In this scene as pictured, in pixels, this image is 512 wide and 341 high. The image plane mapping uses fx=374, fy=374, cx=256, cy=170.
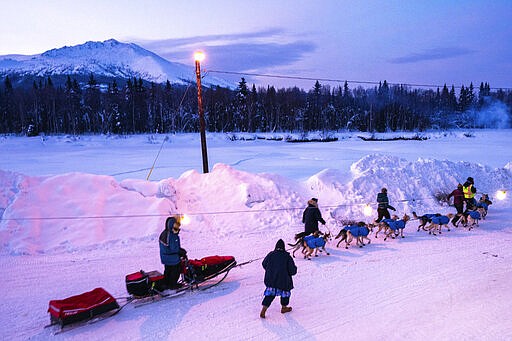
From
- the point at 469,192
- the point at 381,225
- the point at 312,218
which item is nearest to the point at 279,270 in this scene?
the point at 312,218

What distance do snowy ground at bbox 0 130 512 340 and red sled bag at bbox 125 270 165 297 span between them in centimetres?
31

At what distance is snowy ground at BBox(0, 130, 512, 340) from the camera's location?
19.9ft

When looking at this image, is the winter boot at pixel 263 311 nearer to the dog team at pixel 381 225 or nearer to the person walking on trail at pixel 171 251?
the person walking on trail at pixel 171 251

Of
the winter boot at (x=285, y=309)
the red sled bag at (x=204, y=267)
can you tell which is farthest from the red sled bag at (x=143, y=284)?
the winter boot at (x=285, y=309)

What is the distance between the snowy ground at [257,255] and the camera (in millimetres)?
6062

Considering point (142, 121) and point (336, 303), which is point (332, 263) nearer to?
point (336, 303)

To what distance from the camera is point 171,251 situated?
6996 millimetres

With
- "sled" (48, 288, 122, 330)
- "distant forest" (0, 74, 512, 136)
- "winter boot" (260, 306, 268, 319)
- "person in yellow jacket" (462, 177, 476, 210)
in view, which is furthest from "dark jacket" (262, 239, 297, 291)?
"distant forest" (0, 74, 512, 136)

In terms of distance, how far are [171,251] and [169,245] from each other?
0.13 meters

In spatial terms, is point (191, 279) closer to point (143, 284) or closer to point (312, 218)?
point (143, 284)

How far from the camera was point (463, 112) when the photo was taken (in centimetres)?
10875

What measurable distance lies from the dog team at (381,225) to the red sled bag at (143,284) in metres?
3.61

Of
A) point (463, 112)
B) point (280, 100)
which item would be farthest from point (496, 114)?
point (280, 100)

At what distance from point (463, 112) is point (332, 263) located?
117m
